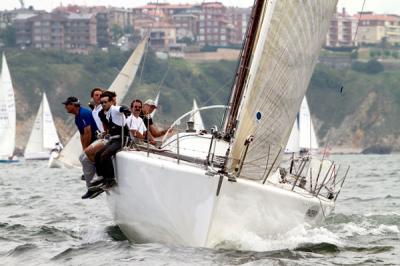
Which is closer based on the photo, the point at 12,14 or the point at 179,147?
the point at 179,147

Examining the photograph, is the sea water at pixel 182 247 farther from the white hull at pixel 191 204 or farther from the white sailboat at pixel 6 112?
the white sailboat at pixel 6 112

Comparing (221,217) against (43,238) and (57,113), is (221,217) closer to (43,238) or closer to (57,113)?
(43,238)

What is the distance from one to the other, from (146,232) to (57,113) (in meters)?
105

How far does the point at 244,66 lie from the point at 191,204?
3025mm

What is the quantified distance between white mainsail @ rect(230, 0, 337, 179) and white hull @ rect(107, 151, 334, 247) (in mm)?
378

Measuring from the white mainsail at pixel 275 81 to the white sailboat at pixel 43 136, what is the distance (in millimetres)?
47650

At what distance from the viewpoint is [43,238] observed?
1331 centimetres

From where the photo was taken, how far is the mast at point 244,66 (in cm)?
1294

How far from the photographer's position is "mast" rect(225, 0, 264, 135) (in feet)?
42.4

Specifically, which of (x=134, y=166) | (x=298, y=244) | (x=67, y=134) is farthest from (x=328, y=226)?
(x=67, y=134)

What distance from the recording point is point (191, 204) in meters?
10.6

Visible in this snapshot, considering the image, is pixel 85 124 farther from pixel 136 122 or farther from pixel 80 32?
pixel 80 32

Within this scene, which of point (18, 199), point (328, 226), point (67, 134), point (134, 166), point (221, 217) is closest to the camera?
point (221, 217)

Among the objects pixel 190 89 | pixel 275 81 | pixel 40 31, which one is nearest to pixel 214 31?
pixel 40 31
